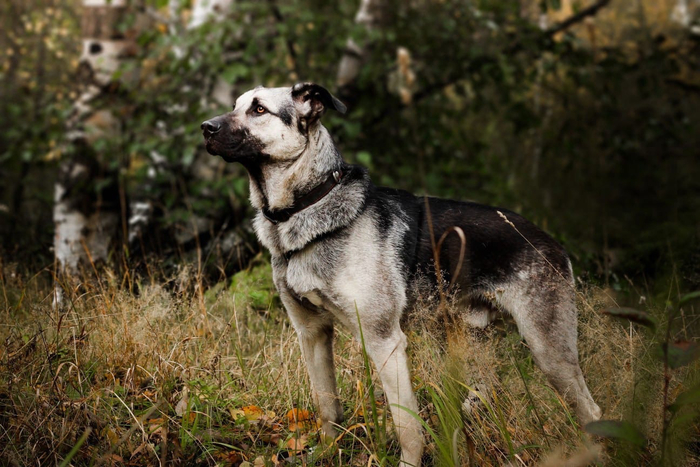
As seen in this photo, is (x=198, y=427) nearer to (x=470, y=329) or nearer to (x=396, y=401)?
(x=396, y=401)

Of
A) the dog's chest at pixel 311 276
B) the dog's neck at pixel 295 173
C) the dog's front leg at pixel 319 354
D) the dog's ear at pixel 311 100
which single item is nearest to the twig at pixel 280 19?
the dog's ear at pixel 311 100

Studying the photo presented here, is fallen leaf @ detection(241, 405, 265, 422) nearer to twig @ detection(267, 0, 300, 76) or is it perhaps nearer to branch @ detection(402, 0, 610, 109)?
twig @ detection(267, 0, 300, 76)

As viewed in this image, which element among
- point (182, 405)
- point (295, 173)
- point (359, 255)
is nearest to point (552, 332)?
point (359, 255)

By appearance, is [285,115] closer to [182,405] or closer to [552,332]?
[182,405]

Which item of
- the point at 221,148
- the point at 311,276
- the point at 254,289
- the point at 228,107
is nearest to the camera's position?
the point at 311,276

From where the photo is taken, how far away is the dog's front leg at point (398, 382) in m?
2.86

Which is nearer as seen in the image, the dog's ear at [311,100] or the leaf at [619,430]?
the leaf at [619,430]

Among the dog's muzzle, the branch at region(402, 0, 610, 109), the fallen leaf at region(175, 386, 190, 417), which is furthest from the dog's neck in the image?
the branch at region(402, 0, 610, 109)

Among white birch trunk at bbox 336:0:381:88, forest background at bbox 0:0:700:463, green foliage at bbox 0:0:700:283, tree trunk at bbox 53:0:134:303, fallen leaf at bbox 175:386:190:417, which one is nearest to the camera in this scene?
fallen leaf at bbox 175:386:190:417

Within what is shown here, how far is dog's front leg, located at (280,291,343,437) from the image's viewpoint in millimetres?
3168

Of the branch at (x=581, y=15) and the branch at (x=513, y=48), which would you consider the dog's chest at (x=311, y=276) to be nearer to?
the branch at (x=513, y=48)

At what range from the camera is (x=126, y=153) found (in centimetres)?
643

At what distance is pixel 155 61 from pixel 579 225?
251 inches

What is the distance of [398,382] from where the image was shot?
2916mm
